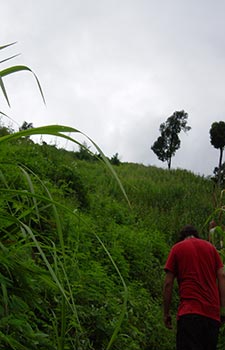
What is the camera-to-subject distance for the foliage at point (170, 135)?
1341 inches

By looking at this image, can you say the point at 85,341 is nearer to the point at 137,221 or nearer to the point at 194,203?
the point at 137,221

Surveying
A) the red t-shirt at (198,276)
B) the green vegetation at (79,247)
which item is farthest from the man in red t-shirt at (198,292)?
the green vegetation at (79,247)

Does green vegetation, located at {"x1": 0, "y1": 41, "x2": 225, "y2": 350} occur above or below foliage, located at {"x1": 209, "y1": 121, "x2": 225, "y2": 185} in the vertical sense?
below

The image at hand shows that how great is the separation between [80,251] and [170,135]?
96.2 feet

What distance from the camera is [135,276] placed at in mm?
7957

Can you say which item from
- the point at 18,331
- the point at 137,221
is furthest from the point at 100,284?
the point at 137,221

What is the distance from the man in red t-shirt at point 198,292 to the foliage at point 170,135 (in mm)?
28847

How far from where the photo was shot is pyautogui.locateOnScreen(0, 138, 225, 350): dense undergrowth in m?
1.97

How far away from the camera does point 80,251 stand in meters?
5.31

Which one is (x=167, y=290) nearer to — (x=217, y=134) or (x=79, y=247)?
(x=79, y=247)

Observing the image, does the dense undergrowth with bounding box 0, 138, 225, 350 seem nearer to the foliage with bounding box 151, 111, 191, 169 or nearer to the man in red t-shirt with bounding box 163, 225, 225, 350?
the man in red t-shirt with bounding box 163, 225, 225, 350

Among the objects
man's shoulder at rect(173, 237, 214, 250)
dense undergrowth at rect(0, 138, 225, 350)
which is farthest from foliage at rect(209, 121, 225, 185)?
man's shoulder at rect(173, 237, 214, 250)

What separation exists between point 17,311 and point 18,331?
115 millimetres

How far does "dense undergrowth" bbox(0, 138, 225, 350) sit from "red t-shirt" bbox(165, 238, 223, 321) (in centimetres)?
49
